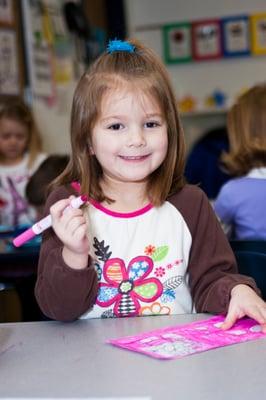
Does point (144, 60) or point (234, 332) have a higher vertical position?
point (144, 60)

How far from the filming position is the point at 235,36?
4793 mm

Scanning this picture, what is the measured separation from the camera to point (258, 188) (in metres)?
1.99

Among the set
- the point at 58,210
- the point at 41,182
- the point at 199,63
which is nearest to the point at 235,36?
the point at 199,63

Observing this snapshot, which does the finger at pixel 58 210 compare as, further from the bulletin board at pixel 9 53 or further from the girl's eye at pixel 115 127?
the bulletin board at pixel 9 53

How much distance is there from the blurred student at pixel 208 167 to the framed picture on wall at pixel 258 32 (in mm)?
979

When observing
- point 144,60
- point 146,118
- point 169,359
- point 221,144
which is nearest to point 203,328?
point 169,359

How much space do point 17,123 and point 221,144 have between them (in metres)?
1.40

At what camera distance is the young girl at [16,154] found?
9.51ft

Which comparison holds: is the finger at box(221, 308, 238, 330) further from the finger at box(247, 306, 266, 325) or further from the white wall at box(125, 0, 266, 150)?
the white wall at box(125, 0, 266, 150)

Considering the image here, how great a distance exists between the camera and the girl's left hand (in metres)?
1.04

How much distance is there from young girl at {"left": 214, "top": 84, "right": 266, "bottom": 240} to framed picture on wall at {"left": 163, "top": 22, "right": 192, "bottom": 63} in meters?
2.79

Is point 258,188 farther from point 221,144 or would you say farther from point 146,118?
point 221,144

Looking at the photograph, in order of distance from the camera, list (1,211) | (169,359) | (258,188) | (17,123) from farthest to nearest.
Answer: (17,123) → (1,211) → (258,188) → (169,359)

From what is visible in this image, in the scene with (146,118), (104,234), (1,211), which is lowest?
(1,211)
